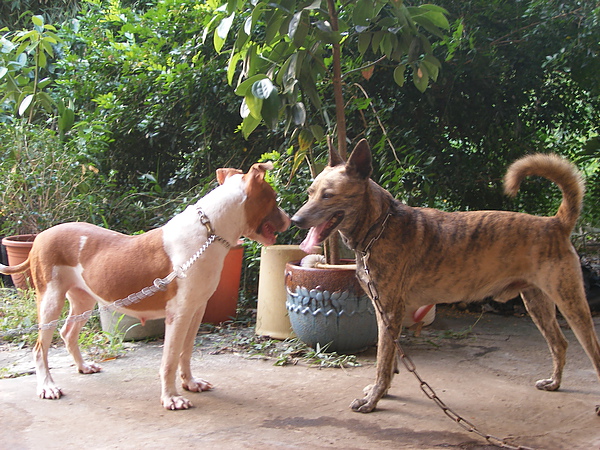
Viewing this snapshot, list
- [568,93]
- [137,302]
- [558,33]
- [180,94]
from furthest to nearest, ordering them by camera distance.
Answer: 1. [180,94]
2. [568,93]
3. [558,33]
4. [137,302]

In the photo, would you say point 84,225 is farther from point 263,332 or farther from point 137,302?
point 263,332

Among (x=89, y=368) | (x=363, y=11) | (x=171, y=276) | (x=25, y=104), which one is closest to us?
(x=171, y=276)

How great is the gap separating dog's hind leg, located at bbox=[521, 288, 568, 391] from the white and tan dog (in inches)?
64.2

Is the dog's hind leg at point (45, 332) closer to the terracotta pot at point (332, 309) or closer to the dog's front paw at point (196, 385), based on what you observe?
the dog's front paw at point (196, 385)

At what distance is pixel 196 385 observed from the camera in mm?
3301

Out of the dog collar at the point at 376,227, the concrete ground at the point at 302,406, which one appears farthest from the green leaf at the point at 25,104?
the dog collar at the point at 376,227

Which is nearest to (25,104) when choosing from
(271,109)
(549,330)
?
(271,109)

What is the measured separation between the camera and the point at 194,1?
18.7ft

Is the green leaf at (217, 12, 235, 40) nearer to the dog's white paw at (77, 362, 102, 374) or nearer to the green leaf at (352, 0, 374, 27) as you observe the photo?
the green leaf at (352, 0, 374, 27)

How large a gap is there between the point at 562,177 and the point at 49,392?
3152mm

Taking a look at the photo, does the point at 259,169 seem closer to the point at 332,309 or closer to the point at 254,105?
the point at 254,105

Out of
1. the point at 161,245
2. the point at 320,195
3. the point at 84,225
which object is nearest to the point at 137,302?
the point at 161,245

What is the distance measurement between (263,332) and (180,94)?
115 inches

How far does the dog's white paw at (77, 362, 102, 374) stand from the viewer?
11.8 feet
